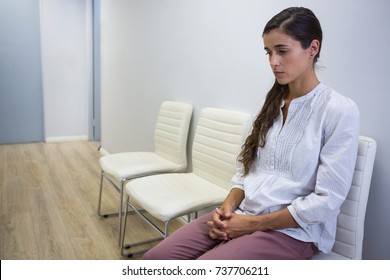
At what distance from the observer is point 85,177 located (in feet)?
11.8

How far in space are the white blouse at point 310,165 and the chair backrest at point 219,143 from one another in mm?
536

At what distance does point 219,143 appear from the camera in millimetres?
1949

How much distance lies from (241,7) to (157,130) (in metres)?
1.09

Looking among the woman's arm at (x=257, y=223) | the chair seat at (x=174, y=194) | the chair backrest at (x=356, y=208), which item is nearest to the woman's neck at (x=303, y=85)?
the chair backrest at (x=356, y=208)

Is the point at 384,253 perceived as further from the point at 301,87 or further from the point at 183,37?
the point at 183,37

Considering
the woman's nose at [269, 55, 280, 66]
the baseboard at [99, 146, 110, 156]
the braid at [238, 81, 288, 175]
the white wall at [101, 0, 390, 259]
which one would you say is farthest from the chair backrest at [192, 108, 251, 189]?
the baseboard at [99, 146, 110, 156]

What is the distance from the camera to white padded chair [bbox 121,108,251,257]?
1.70m

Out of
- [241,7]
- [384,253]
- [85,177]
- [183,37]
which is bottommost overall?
[85,177]

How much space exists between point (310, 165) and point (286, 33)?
17.3 inches

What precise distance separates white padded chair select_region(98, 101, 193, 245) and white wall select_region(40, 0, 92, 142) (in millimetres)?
2983

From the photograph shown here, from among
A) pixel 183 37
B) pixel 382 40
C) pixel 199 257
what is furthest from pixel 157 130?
pixel 382 40

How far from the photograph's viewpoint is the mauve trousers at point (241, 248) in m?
1.11

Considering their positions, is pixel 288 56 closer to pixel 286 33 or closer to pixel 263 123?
pixel 286 33
